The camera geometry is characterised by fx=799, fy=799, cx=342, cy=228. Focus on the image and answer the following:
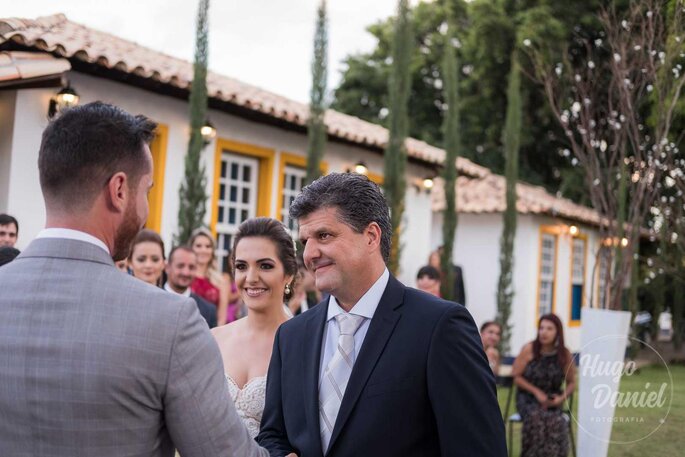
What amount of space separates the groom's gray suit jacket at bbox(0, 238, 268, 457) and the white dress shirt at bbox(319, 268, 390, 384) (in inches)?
34.0

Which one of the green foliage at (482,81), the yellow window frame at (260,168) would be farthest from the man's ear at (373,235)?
the green foliage at (482,81)

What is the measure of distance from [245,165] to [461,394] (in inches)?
414

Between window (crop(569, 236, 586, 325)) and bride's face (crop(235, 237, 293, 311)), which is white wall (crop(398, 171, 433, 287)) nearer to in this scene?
window (crop(569, 236, 586, 325))

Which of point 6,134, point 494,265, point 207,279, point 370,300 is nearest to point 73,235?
point 370,300

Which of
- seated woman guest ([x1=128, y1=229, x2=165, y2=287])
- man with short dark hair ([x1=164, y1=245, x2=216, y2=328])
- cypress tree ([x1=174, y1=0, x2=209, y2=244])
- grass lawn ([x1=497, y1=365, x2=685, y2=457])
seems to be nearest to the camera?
grass lawn ([x1=497, y1=365, x2=685, y2=457])

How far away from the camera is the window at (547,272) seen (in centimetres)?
2011

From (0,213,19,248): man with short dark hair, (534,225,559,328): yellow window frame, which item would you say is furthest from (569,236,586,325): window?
(0,213,19,248): man with short dark hair

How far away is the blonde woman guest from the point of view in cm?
794

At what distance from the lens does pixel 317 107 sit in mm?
12219

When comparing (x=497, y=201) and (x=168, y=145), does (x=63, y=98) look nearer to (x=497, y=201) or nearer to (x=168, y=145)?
(x=168, y=145)

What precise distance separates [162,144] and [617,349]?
7249mm

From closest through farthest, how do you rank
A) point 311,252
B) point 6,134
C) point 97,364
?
point 97,364
point 311,252
point 6,134

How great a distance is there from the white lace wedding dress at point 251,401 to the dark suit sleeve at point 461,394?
1.44m

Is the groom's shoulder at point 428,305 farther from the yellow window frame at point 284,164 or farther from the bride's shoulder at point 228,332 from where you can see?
the yellow window frame at point 284,164
